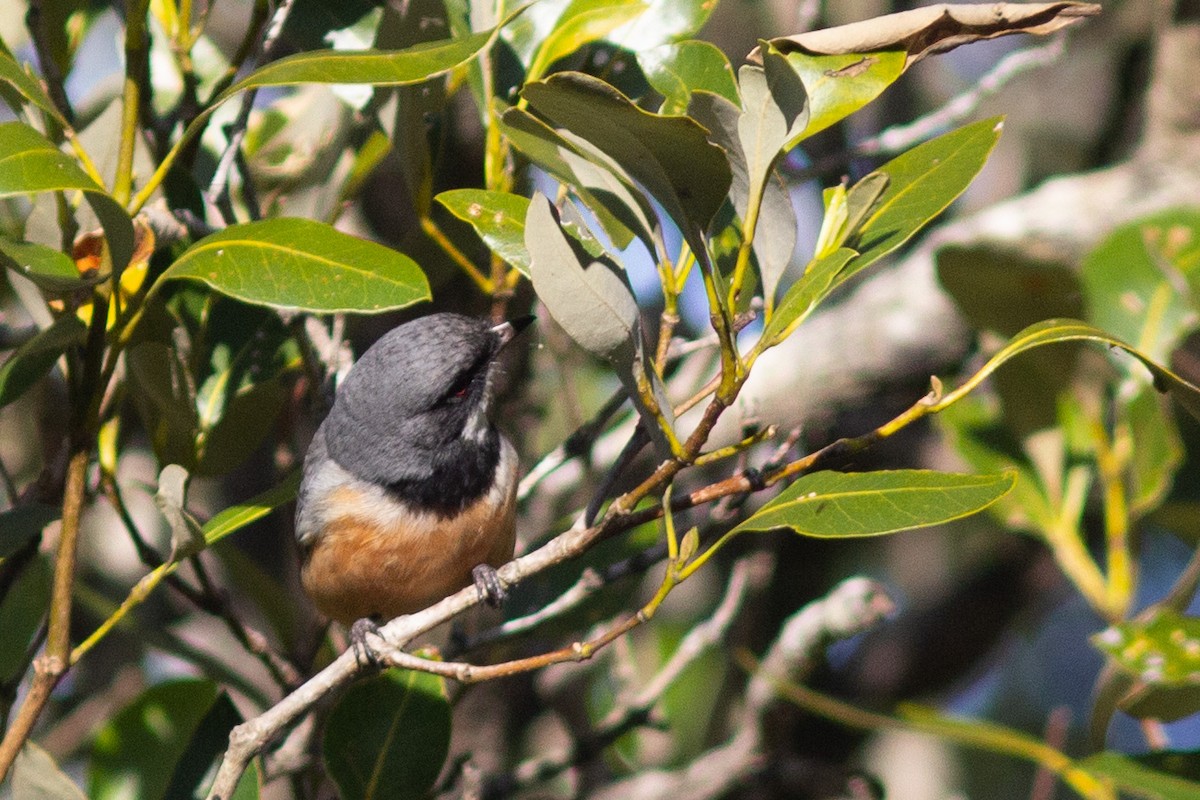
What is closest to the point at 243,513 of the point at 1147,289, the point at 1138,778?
the point at 1138,778

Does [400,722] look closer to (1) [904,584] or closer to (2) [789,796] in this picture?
(2) [789,796]

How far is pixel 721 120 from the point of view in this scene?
1.99m

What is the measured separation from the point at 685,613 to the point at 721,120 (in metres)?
3.95

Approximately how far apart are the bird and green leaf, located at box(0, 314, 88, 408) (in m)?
0.95

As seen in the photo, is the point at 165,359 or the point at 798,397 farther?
the point at 798,397

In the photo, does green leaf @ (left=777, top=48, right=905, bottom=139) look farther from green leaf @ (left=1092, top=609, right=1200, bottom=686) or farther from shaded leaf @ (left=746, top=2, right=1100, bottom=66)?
green leaf @ (left=1092, top=609, right=1200, bottom=686)

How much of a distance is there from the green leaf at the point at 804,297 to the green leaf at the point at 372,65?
Answer: 66cm

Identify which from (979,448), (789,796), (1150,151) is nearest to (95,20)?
(979,448)

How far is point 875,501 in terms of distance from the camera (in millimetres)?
2094

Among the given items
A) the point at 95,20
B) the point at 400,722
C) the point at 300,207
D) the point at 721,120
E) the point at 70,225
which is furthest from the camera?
the point at 95,20

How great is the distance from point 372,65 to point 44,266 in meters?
0.70

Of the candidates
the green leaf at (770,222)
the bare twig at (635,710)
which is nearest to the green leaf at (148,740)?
the bare twig at (635,710)

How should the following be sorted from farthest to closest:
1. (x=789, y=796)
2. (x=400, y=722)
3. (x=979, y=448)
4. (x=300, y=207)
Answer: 1. (x=789, y=796)
2. (x=979, y=448)
3. (x=300, y=207)
4. (x=400, y=722)

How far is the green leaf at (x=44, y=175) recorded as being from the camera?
80.4 inches
